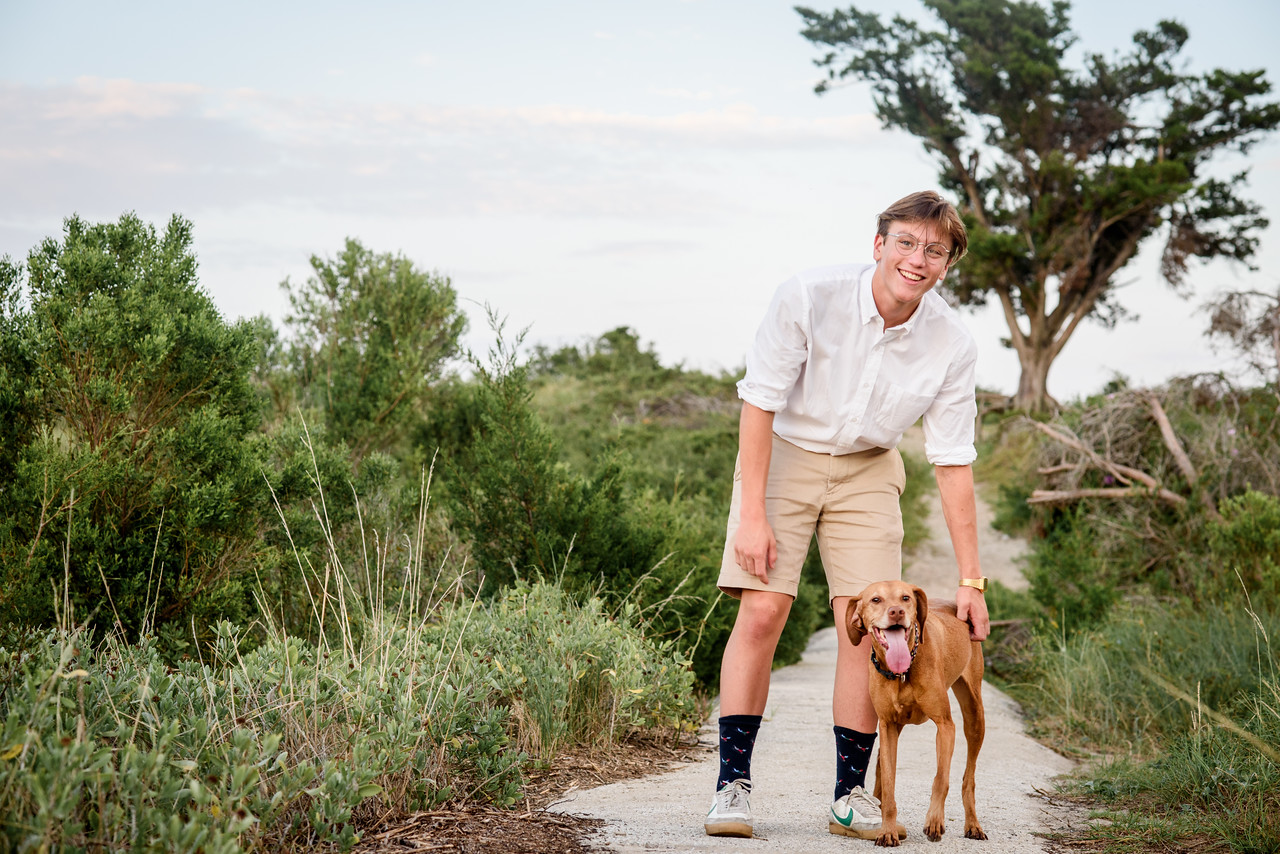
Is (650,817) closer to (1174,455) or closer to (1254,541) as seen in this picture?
(1254,541)

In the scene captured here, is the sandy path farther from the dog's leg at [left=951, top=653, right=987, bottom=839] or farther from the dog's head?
the dog's head

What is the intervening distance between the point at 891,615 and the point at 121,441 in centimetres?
446

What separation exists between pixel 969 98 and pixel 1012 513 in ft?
42.0

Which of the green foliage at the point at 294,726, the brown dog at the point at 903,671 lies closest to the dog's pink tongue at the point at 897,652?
Answer: the brown dog at the point at 903,671

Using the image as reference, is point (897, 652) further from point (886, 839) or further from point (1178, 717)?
point (1178, 717)

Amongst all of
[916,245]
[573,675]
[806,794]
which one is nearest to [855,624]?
[806,794]

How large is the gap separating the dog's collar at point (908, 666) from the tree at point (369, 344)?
7.43 m

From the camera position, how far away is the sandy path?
3336 mm

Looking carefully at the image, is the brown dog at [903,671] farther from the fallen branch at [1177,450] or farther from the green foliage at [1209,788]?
the fallen branch at [1177,450]

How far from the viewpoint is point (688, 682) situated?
525 cm

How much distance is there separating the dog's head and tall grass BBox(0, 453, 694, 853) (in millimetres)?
1321

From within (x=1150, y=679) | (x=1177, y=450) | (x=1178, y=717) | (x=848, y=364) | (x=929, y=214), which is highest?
(x=929, y=214)

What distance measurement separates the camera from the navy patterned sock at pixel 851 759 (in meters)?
3.50

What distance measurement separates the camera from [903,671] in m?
3.19
